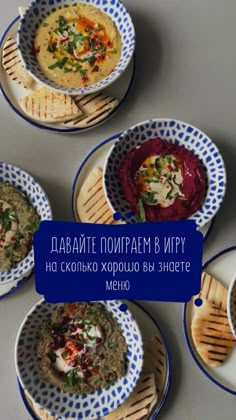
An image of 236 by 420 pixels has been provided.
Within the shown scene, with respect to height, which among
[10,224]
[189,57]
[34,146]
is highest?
[189,57]

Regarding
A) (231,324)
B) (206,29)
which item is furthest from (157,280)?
(206,29)

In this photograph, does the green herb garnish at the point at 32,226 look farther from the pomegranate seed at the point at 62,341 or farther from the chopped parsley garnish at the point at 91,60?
the chopped parsley garnish at the point at 91,60

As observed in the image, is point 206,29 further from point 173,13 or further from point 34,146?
point 34,146

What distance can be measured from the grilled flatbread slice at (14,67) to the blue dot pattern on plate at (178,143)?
0.26 metres

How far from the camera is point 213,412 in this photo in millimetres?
1182

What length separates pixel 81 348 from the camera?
45.8 inches

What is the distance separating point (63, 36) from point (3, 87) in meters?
0.18

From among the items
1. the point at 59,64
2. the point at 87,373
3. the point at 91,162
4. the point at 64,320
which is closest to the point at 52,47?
the point at 59,64

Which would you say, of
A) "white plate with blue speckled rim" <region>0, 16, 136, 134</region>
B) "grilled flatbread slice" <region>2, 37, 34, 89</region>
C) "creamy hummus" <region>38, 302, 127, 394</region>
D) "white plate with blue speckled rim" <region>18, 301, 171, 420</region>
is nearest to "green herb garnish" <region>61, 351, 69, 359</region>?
"creamy hummus" <region>38, 302, 127, 394</region>

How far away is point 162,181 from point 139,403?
0.46 m

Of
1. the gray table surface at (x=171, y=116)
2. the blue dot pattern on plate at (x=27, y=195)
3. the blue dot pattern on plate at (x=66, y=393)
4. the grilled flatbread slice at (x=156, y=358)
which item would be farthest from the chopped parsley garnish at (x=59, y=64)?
the grilled flatbread slice at (x=156, y=358)

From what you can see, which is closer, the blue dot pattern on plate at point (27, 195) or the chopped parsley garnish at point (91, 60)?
the blue dot pattern on plate at point (27, 195)

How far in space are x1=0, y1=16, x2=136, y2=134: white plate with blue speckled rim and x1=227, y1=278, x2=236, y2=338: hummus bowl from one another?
1.50 ft

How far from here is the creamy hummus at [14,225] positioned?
1.19 metres
